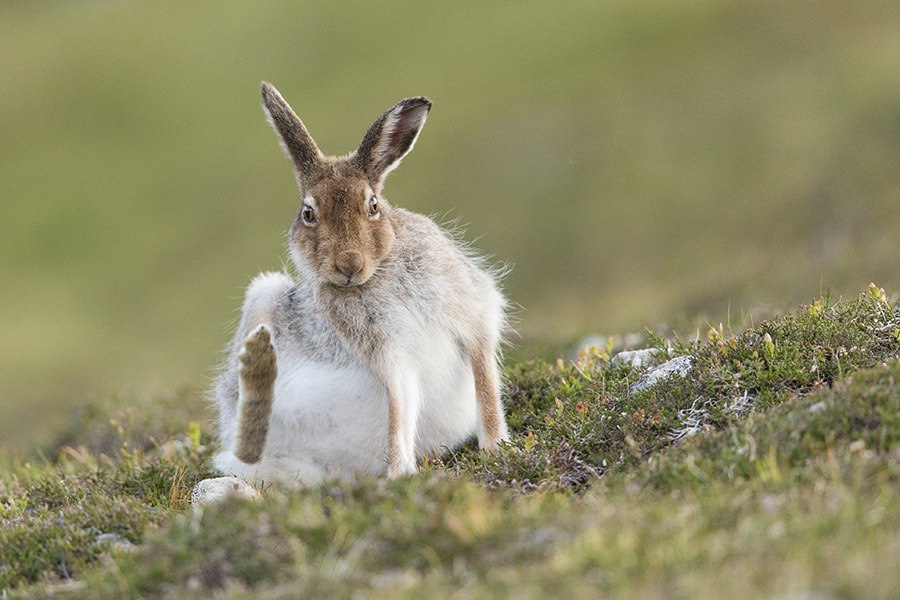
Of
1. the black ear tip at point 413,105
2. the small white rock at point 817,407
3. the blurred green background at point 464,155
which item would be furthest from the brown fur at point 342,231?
the blurred green background at point 464,155

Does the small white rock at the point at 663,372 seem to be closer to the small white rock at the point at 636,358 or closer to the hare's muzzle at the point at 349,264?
the small white rock at the point at 636,358

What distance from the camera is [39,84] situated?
45.6 metres

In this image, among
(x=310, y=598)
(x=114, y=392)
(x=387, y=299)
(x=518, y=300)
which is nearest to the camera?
(x=310, y=598)

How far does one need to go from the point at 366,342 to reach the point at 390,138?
1.88m

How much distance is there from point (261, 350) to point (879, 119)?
26.5 m

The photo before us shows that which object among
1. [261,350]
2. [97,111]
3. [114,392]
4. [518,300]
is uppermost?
[97,111]

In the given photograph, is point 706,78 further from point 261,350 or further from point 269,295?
point 261,350

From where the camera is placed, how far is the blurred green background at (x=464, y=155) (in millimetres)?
28594

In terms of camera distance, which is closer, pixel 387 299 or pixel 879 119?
pixel 387 299

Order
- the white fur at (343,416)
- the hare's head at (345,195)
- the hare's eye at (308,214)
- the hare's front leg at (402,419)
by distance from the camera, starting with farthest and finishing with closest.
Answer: the white fur at (343,416) → the hare's eye at (308,214) → the hare's head at (345,195) → the hare's front leg at (402,419)

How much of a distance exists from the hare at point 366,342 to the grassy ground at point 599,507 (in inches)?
21.5

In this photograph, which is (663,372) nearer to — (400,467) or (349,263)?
(400,467)

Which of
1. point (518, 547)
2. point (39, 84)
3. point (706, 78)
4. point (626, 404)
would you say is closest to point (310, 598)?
point (518, 547)

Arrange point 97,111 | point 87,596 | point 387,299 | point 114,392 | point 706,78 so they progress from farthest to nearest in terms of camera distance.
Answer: point 97,111 < point 706,78 < point 114,392 < point 387,299 < point 87,596
